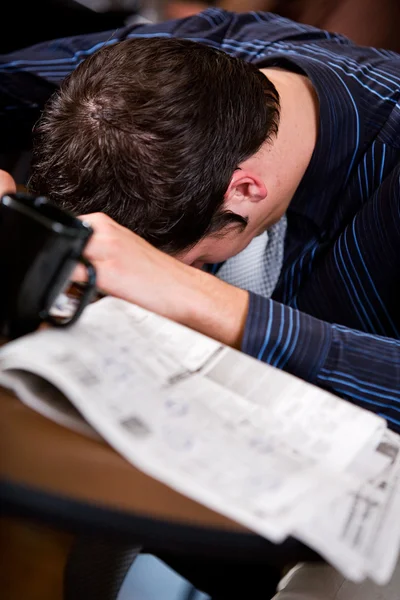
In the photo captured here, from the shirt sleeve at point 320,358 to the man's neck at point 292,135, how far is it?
1.04ft

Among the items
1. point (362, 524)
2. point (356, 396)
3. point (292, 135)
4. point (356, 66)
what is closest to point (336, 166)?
point (292, 135)

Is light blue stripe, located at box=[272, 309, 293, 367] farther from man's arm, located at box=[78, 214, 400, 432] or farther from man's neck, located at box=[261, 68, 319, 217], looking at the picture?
man's neck, located at box=[261, 68, 319, 217]

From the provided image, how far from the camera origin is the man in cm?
70

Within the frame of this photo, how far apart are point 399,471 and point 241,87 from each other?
554 millimetres

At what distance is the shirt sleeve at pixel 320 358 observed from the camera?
0.69 m

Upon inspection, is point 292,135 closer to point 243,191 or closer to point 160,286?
point 243,191

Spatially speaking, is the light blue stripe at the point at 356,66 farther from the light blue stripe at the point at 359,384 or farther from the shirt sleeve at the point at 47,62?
the light blue stripe at the point at 359,384

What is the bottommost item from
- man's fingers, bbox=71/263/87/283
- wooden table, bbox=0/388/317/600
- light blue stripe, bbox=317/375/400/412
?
light blue stripe, bbox=317/375/400/412

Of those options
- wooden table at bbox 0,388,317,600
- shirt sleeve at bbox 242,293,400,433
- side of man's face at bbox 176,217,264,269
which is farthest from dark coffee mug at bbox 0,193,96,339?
side of man's face at bbox 176,217,264,269

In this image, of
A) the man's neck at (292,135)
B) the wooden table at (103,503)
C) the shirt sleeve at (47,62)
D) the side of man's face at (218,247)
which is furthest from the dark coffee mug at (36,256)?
the shirt sleeve at (47,62)

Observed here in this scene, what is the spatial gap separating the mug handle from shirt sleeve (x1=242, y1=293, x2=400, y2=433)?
0.65ft

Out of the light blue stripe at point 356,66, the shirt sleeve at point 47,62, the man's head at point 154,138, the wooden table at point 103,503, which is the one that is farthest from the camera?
the shirt sleeve at point 47,62

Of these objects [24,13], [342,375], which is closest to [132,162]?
[342,375]

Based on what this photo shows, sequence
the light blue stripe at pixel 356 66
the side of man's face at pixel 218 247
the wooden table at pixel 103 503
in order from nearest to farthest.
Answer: the wooden table at pixel 103 503, the side of man's face at pixel 218 247, the light blue stripe at pixel 356 66
